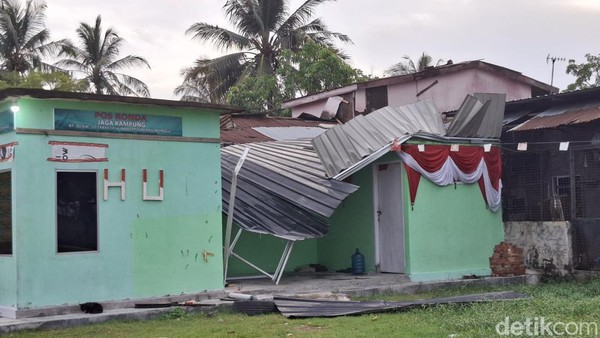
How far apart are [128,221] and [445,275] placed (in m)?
6.62

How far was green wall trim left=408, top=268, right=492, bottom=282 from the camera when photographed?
14.6 meters

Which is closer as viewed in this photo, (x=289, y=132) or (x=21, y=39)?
(x=289, y=132)

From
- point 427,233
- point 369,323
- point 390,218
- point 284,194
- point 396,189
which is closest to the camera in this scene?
point 369,323

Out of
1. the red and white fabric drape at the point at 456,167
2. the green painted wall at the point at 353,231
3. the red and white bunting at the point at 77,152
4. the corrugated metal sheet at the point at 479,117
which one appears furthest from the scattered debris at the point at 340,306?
the corrugated metal sheet at the point at 479,117

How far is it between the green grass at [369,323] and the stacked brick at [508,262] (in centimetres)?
376

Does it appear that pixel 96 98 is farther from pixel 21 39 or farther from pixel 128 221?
pixel 21 39

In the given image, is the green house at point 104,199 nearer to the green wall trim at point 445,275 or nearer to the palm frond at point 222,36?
the green wall trim at point 445,275

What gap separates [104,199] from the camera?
11453mm

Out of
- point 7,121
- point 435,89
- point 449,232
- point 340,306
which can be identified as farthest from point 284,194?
point 435,89

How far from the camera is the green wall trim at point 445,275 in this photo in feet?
48.1

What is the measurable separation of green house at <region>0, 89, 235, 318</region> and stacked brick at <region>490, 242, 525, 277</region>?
20.1 feet

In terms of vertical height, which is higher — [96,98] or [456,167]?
[96,98]

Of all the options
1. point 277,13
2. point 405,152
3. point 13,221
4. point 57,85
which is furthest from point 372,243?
point 277,13

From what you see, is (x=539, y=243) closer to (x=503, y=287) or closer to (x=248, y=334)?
(x=503, y=287)
